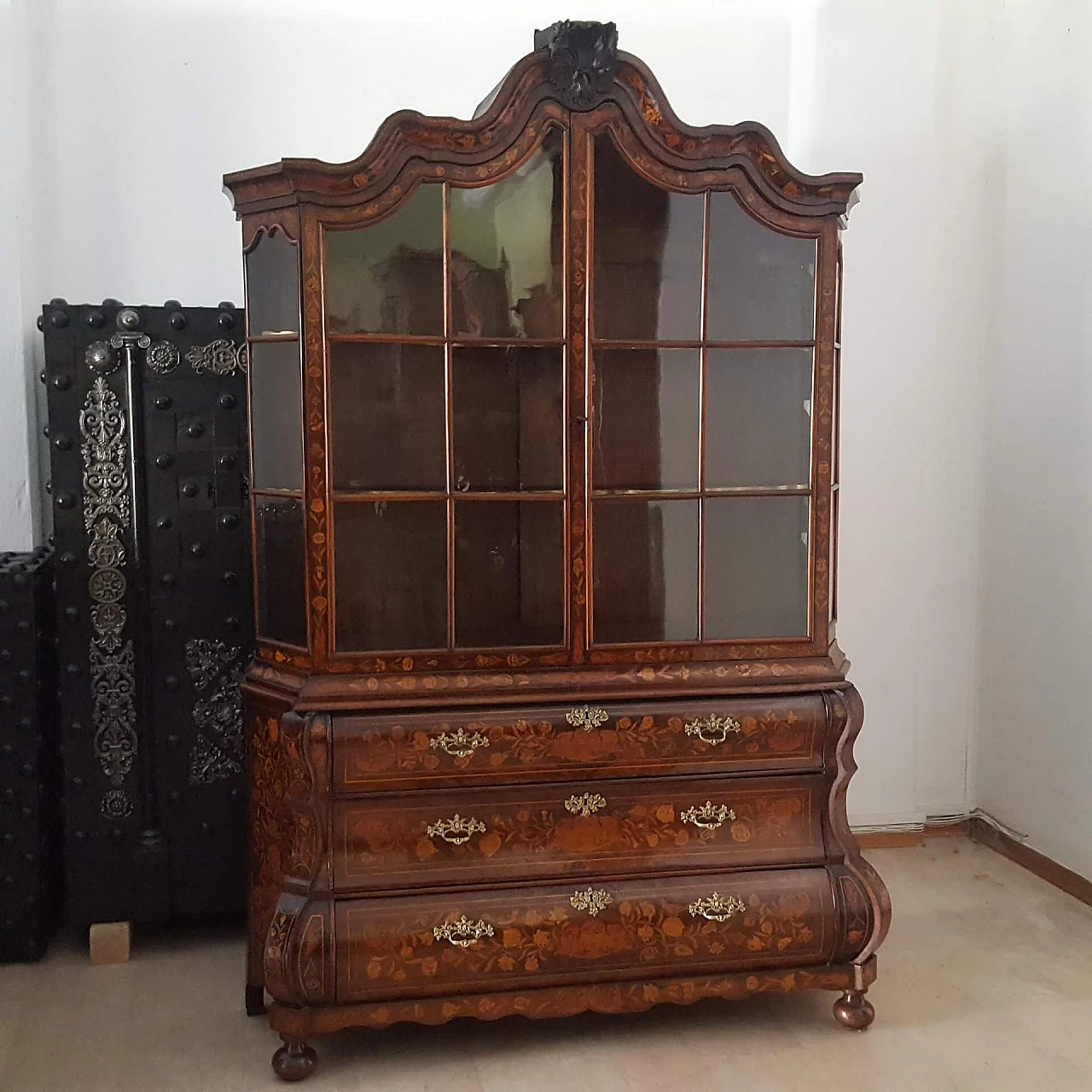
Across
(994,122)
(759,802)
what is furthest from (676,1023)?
(994,122)

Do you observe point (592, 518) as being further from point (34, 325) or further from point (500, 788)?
point (34, 325)

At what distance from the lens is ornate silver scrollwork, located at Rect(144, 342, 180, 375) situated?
2.38 meters

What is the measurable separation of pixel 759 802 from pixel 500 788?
488 millimetres

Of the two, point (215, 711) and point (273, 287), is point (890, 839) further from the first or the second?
point (273, 287)

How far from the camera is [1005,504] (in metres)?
2.99

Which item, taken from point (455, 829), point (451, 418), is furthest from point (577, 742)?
point (451, 418)

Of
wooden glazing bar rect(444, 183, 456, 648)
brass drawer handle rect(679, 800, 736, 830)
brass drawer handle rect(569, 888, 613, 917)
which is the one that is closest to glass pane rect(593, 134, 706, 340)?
wooden glazing bar rect(444, 183, 456, 648)

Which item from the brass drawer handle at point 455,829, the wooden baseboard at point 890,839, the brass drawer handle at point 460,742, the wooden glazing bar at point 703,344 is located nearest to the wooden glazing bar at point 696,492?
the wooden glazing bar at point 703,344

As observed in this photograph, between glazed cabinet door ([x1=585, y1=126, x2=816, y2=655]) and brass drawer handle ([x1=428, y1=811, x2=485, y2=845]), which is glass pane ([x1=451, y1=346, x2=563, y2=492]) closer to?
glazed cabinet door ([x1=585, y1=126, x2=816, y2=655])

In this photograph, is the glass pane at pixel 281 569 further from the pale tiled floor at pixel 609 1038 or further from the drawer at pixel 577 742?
the pale tiled floor at pixel 609 1038

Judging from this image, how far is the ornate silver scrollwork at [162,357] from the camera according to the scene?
2.38 metres

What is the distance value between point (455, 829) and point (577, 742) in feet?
0.88

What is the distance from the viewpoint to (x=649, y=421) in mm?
2129

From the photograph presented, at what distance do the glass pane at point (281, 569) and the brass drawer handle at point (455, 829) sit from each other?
405 millimetres
